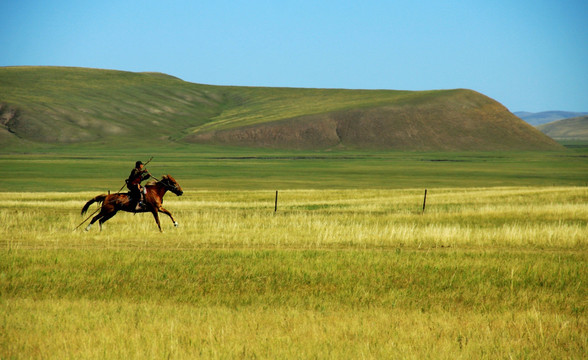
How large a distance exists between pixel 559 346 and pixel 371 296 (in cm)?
426

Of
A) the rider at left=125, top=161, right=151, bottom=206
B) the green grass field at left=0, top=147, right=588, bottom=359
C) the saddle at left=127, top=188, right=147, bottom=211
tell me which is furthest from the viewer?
the saddle at left=127, top=188, right=147, bottom=211

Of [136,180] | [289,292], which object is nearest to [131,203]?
[136,180]

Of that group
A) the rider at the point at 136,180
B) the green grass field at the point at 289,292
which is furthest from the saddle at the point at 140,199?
the green grass field at the point at 289,292

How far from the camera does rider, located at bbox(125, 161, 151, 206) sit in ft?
66.8

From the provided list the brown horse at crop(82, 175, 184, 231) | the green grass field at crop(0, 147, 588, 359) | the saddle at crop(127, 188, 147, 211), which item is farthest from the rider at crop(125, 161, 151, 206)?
the green grass field at crop(0, 147, 588, 359)

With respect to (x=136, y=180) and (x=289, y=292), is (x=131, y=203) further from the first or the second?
(x=289, y=292)

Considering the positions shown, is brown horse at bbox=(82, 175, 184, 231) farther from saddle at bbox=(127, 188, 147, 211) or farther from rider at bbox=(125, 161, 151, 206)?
rider at bbox=(125, 161, 151, 206)

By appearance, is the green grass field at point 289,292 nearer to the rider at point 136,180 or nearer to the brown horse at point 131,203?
the brown horse at point 131,203

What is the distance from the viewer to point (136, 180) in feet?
67.7

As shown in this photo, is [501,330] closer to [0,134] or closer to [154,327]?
[154,327]

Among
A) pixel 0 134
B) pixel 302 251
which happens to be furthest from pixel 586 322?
pixel 0 134

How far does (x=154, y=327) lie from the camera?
35.5ft

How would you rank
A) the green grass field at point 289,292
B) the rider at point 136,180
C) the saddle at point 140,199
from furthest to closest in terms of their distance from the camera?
the saddle at point 140,199
the rider at point 136,180
the green grass field at point 289,292

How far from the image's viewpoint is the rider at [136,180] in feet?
66.8
